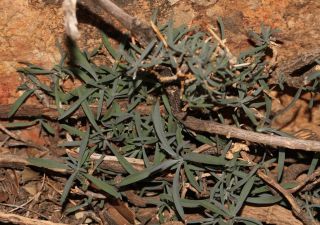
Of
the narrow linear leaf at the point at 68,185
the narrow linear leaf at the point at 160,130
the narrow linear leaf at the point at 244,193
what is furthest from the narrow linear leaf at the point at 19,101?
the narrow linear leaf at the point at 244,193

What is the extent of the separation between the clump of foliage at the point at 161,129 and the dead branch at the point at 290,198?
0.03 metres

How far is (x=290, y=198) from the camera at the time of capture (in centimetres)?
195

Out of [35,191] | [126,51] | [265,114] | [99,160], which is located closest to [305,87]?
[265,114]

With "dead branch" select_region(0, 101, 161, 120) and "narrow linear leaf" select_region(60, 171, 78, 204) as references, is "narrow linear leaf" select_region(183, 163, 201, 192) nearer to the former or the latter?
"dead branch" select_region(0, 101, 161, 120)

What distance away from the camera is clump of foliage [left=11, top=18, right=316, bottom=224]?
5.97ft

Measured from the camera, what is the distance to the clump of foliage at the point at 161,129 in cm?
182

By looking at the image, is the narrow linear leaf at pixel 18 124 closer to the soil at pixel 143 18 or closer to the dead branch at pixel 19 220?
the soil at pixel 143 18

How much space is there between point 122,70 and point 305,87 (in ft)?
2.25

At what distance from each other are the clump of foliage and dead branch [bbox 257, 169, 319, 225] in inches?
1.3

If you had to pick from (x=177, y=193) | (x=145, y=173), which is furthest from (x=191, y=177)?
(x=145, y=173)

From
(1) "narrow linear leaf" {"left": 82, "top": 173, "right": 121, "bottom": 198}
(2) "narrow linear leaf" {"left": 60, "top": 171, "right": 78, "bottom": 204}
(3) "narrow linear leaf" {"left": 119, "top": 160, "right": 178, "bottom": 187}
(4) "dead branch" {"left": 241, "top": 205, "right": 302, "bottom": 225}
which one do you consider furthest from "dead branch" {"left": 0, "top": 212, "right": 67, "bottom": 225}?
(4) "dead branch" {"left": 241, "top": 205, "right": 302, "bottom": 225}

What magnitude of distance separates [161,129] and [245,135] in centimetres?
31

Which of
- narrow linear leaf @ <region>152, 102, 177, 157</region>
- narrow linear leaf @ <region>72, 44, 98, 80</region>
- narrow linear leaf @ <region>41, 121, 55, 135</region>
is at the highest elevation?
narrow linear leaf @ <region>72, 44, 98, 80</region>

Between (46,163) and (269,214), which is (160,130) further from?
(269,214)
